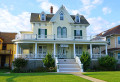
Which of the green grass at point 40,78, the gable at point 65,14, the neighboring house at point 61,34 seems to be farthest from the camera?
the gable at point 65,14

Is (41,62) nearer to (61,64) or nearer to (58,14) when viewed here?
(61,64)

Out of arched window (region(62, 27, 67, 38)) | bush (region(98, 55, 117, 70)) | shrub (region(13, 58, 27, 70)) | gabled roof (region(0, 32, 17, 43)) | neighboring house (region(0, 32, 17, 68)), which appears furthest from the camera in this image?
gabled roof (region(0, 32, 17, 43))

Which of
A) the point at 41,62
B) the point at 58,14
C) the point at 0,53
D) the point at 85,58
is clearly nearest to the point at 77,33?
the point at 58,14

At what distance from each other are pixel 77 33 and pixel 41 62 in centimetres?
884

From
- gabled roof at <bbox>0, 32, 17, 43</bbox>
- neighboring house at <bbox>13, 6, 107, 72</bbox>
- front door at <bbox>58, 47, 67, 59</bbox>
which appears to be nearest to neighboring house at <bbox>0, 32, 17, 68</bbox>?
gabled roof at <bbox>0, 32, 17, 43</bbox>

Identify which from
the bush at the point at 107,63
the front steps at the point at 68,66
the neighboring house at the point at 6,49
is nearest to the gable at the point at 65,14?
the front steps at the point at 68,66

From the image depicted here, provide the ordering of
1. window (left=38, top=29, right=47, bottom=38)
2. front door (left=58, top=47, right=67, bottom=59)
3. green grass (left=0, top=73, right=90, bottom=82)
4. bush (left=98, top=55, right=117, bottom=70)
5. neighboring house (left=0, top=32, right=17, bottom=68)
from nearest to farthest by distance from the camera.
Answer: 1. green grass (left=0, top=73, right=90, bottom=82)
2. bush (left=98, top=55, right=117, bottom=70)
3. front door (left=58, top=47, right=67, bottom=59)
4. window (left=38, top=29, right=47, bottom=38)
5. neighboring house (left=0, top=32, right=17, bottom=68)

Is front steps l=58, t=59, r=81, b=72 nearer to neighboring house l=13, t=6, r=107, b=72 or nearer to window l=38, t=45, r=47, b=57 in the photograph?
neighboring house l=13, t=6, r=107, b=72

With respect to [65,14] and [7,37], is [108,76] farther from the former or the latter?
[7,37]

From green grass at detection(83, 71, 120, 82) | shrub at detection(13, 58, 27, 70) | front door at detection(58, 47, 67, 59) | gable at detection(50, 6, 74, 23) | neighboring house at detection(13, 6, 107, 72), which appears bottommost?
green grass at detection(83, 71, 120, 82)

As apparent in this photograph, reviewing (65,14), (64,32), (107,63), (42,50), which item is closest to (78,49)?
(64,32)

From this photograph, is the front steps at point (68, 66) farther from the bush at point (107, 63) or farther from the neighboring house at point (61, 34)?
the bush at point (107, 63)

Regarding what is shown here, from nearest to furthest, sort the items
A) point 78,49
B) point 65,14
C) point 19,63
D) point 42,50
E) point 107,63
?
point 19,63, point 107,63, point 42,50, point 65,14, point 78,49

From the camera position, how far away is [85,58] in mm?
22031
